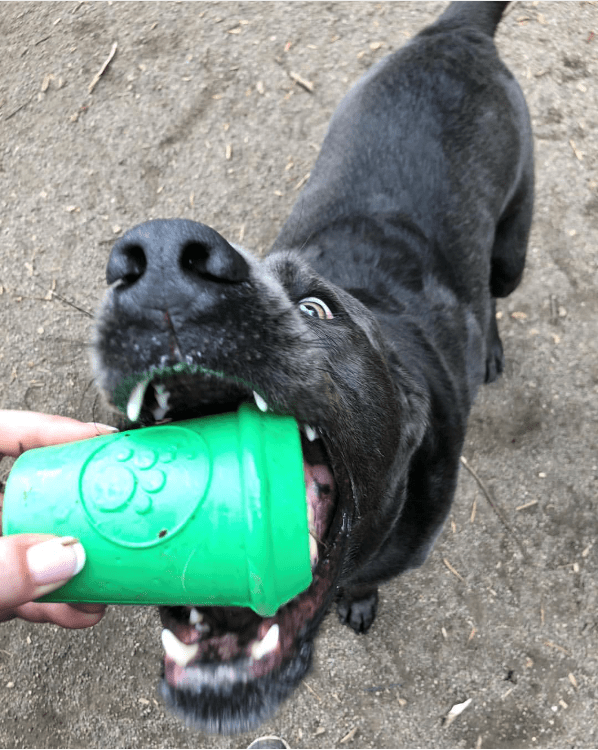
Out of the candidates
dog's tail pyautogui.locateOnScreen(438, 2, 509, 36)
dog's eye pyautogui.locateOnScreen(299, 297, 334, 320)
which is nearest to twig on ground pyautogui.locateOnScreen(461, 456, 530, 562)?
dog's eye pyautogui.locateOnScreen(299, 297, 334, 320)

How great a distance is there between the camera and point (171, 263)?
1.46 metres

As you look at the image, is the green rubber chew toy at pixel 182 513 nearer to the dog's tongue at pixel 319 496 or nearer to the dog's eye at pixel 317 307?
the dog's tongue at pixel 319 496

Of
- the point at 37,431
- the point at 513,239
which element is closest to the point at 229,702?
the point at 37,431

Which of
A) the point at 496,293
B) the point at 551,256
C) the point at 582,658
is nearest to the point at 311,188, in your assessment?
the point at 496,293

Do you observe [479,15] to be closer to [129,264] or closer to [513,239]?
[513,239]

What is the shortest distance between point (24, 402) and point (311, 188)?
9.01ft

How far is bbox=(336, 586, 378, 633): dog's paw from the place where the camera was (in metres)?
3.76

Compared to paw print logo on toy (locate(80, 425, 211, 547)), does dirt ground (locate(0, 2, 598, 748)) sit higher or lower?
lower

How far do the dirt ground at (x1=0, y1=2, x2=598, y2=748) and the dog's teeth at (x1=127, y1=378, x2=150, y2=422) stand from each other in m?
1.50

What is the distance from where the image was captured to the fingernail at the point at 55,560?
4.86 feet

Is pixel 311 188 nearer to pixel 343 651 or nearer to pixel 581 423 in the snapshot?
pixel 581 423

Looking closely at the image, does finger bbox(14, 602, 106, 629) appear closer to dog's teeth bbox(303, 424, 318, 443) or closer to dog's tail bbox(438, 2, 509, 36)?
dog's teeth bbox(303, 424, 318, 443)

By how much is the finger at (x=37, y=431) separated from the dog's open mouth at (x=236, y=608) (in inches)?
38.3

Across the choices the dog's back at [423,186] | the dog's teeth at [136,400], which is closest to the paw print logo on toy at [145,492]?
the dog's teeth at [136,400]
